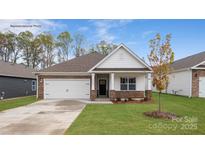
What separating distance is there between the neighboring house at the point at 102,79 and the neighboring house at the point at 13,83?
3.91 m

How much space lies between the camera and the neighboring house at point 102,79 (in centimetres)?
1502

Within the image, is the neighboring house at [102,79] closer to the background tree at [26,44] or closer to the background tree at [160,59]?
the background tree at [160,59]

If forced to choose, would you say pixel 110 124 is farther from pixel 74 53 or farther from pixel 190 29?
pixel 74 53

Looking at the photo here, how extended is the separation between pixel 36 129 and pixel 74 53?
79.8ft

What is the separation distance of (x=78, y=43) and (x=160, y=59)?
21.2 m

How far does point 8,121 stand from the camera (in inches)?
301

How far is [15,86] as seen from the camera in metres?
19.1

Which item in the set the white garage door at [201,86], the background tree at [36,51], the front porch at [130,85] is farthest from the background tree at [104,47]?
the white garage door at [201,86]

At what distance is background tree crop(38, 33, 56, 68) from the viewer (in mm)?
28386

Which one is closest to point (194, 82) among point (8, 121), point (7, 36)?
point (8, 121)

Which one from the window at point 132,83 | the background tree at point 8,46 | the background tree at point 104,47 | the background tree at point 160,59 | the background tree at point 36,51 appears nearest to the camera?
the background tree at point 160,59

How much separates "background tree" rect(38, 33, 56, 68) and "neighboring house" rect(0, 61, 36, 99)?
8426 millimetres

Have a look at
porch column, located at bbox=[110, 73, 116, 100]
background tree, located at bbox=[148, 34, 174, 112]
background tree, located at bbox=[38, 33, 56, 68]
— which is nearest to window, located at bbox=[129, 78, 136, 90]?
porch column, located at bbox=[110, 73, 116, 100]

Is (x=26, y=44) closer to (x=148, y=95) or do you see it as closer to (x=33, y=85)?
(x=33, y=85)
